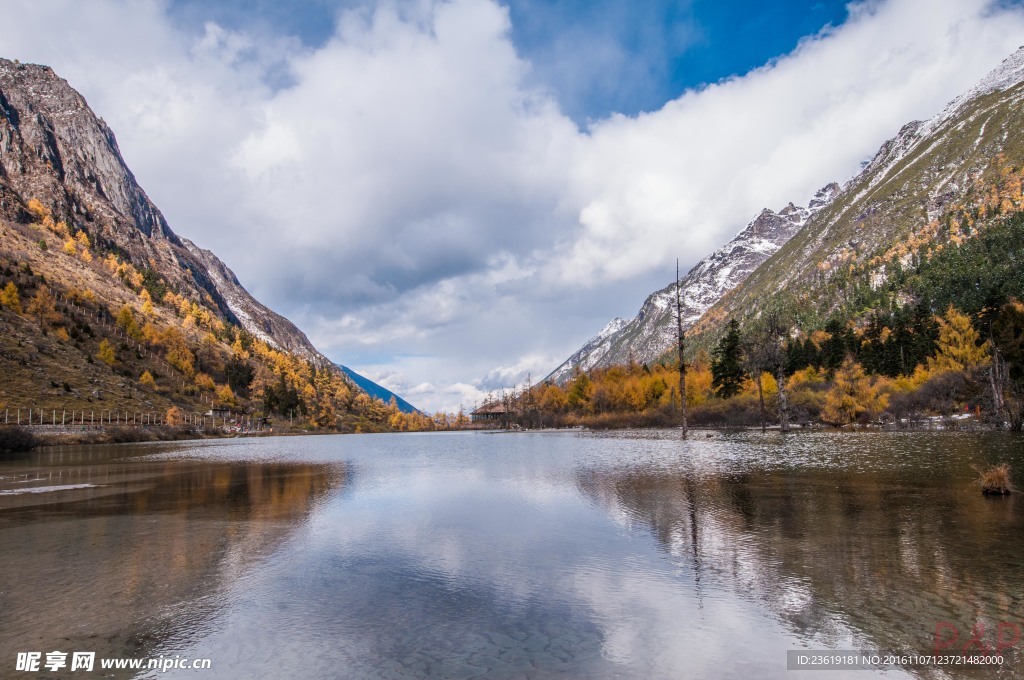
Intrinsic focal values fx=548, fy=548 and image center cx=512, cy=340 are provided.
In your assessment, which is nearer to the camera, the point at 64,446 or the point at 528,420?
the point at 64,446

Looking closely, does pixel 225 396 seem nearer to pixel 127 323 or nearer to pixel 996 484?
pixel 127 323

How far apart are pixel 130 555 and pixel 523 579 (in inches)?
422

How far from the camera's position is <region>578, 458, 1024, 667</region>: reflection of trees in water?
9.05 m

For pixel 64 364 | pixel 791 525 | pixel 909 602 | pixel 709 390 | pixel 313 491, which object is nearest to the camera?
pixel 909 602

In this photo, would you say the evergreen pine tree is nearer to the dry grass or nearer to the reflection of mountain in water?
the dry grass

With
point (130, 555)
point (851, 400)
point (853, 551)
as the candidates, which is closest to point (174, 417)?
point (130, 555)

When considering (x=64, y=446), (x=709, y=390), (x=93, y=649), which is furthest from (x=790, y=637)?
(x=709, y=390)

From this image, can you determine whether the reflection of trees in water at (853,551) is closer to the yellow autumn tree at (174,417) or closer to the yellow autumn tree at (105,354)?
the yellow autumn tree at (174,417)

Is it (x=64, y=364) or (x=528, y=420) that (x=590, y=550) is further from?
(x=528, y=420)

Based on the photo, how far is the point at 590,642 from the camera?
8484 mm

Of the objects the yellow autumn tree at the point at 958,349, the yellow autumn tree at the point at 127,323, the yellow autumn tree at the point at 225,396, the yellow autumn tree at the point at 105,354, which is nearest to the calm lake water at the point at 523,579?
the yellow autumn tree at the point at 958,349

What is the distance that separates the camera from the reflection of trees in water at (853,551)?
29.7 ft

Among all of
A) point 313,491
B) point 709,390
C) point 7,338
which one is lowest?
point 313,491

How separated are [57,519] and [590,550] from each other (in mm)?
19827
